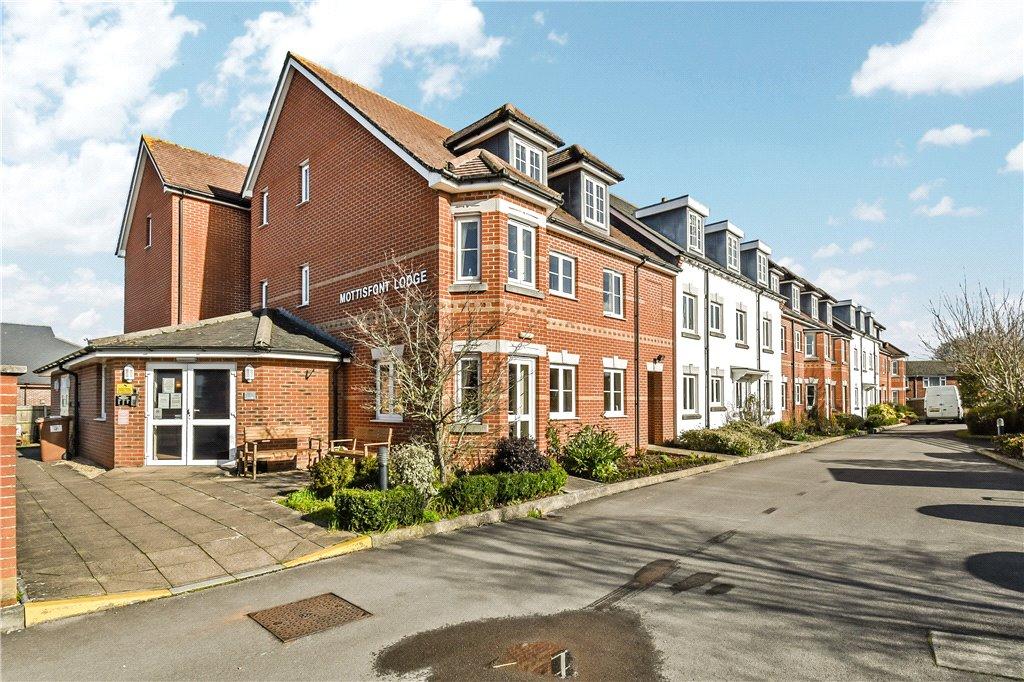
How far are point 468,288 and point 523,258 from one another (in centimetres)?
162

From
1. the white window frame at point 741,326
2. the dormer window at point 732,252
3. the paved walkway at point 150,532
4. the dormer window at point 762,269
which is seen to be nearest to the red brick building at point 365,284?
the paved walkway at point 150,532

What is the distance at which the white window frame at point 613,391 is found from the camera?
57.9 feet

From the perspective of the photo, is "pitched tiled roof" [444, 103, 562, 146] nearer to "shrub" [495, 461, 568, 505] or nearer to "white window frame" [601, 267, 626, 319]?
"white window frame" [601, 267, 626, 319]

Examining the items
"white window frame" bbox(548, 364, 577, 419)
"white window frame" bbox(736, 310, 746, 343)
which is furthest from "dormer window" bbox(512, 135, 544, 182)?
"white window frame" bbox(736, 310, 746, 343)

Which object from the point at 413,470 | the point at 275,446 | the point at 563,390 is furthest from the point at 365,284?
the point at 413,470

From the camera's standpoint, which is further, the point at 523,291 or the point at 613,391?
the point at 613,391

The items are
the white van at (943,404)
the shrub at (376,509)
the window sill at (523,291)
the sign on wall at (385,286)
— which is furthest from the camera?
the white van at (943,404)

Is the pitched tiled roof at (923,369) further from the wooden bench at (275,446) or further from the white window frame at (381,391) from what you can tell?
the wooden bench at (275,446)

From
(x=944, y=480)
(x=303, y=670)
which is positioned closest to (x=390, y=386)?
(x=303, y=670)

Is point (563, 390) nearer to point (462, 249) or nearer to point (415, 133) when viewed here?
point (462, 249)

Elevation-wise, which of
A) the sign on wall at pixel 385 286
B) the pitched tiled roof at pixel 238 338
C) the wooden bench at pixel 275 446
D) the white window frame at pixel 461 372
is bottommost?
the wooden bench at pixel 275 446

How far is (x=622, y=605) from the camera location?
6.17 m

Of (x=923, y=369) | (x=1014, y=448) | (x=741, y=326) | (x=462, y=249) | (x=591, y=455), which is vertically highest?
(x=462, y=249)

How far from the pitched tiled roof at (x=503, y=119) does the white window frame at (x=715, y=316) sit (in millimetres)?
10897
